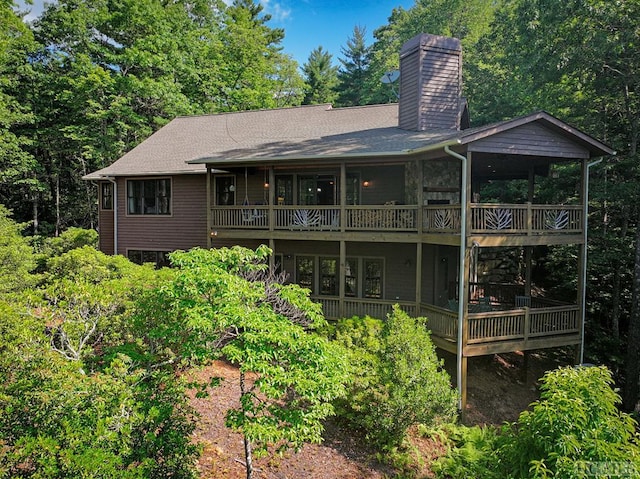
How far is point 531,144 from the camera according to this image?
10.9 metres

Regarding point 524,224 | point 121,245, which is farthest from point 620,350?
point 121,245

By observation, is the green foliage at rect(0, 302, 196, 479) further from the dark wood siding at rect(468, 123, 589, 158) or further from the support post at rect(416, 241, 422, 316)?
the dark wood siding at rect(468, 123, 589, 158)

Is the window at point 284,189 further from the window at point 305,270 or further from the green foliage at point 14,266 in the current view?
the green foliage at point 14,266

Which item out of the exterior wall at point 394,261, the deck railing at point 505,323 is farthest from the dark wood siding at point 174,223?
the deck railing at point 505,323

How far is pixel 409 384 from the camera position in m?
8.95

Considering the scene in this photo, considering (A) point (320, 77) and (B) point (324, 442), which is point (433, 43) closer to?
(B) point (324, 442)

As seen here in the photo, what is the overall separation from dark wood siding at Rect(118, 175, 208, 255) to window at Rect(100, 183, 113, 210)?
1.06 metres

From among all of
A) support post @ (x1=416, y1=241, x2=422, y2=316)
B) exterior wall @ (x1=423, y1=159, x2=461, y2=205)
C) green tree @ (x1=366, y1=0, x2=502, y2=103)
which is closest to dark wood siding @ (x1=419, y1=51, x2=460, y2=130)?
exterior wall @ (x1=423, y1=159, x2=461, y2=205)

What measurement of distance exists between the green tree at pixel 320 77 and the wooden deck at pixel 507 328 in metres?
34.1

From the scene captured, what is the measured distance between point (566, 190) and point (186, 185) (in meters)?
16.3

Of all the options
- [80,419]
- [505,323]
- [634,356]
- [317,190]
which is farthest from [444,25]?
[80,419]

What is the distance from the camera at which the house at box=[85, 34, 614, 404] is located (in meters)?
10.9

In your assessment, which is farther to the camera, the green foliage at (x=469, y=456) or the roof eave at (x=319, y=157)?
the roof eave at (x=319, y=157)

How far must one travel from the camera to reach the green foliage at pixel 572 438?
Answer: 396cm
